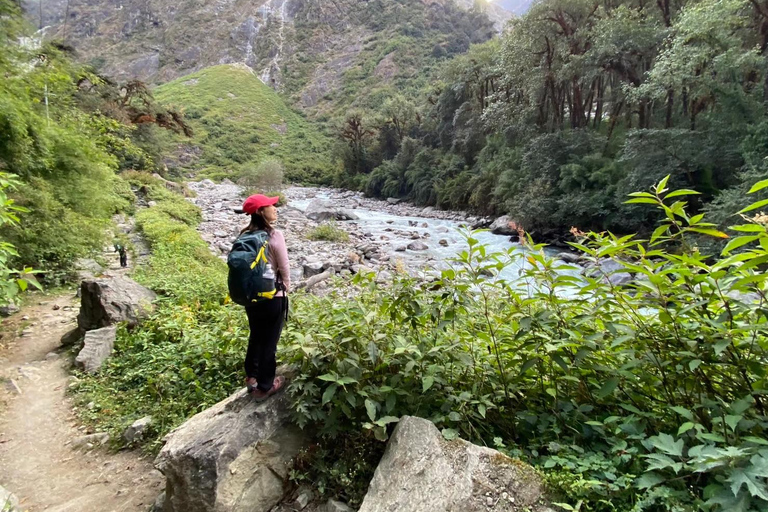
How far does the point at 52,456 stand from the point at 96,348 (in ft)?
5.93

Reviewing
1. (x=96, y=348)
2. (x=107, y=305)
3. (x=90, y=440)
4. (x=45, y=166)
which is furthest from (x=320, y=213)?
(x=90, y=440)

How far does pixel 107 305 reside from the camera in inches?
229

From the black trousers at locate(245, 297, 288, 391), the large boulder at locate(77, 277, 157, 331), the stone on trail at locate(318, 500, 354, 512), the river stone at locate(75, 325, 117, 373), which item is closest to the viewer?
the stone on trail at locate(318, 500, 354, 512)

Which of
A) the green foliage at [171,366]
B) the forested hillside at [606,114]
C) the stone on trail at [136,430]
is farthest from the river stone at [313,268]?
the forested hillside at [606,114]

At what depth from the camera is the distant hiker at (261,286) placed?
9.08 ft

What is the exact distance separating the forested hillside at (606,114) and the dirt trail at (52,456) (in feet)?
44.0

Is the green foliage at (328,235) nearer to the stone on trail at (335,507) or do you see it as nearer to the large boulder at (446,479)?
the stone on trail at (335,507)

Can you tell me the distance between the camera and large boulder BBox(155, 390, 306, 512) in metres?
2.49

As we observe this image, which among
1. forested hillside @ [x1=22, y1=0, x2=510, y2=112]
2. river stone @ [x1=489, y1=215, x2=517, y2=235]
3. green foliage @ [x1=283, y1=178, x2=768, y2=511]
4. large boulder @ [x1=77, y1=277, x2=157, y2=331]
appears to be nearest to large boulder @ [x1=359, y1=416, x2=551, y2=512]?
green foliage @ [x1=283, y1=178, x2=768, y2=511]

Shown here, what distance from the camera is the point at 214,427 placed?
9.11ft

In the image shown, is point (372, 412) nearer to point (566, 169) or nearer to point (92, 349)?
point (92, 349)

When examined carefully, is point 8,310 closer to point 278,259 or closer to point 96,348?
point 96,348

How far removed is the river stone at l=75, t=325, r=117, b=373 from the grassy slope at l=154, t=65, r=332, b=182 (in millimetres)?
54932

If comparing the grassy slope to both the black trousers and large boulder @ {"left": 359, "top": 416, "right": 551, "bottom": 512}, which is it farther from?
large boulder @ {"left": 359, "top": 416, "right": 551, "bottom": 512}
